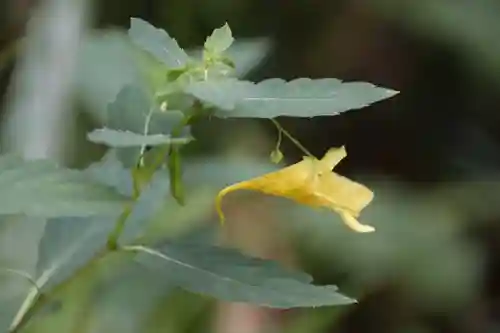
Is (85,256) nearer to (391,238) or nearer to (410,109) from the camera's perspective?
(391,238)

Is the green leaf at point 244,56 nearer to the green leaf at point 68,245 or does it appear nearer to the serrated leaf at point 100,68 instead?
the green leaf at point 68,245

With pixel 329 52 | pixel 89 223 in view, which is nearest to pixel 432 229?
pixel 329 52

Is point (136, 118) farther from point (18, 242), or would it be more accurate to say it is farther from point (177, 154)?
point (18, 242)

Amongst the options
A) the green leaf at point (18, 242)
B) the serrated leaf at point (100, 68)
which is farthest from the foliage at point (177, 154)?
the serrated leaf at point (100, 68)

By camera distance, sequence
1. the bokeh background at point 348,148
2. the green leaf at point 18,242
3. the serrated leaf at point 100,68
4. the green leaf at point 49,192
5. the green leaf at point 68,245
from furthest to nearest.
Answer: the serrated leaf at point 100,68
the bokeh background at point 348,148
the green leaf at point 18,242
the green leaf at point 68,245
the green leaf at point 49,192

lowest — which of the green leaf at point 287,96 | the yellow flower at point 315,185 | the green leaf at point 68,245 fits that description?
the green leaf at point 68,245

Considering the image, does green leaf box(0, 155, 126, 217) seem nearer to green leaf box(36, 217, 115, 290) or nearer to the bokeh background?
green leaf box(36, 217, 115, 290)

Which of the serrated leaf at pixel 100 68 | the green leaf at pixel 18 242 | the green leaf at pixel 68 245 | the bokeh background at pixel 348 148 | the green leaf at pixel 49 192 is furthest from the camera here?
the serrated leaf at pixel 100 68
